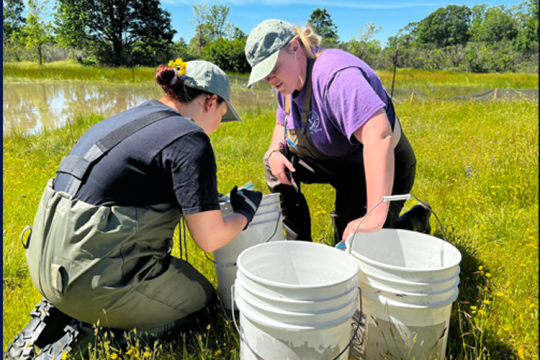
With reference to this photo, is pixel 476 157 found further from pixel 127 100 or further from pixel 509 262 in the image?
pixel 127 100

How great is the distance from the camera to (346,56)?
2035 millimetres

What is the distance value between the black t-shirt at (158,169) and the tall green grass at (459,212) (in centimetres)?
60

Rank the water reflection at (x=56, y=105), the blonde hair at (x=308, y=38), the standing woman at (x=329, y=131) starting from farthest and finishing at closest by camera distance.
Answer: the water reflection at (x=56, y=105) → the blonde hair at (x=308, y=38) → the standing woman at (x=329, y=131)

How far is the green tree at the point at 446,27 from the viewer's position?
9144cm

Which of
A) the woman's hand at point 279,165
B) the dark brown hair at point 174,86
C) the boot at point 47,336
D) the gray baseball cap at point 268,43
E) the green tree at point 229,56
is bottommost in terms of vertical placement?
the boot at point 47,336

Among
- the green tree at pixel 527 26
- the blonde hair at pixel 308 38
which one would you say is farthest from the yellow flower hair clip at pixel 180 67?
the green tree at pixel 527 26

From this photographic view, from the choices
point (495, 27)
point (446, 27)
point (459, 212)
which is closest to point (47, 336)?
point (459, 212)

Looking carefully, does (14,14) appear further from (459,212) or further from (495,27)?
(495,27)

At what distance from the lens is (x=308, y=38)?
7.12 feet

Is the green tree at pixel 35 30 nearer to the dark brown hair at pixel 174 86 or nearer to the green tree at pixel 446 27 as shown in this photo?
the dark brown hair at pixel 174 86

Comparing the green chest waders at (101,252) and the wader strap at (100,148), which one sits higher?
the wader strap at (100,148)

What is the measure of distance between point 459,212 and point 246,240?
1.99m

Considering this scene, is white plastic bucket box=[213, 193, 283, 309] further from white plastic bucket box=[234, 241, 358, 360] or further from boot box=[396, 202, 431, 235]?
boot box=[396, 202, 431, 235]

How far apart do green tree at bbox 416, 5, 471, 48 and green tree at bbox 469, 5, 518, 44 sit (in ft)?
21.6
